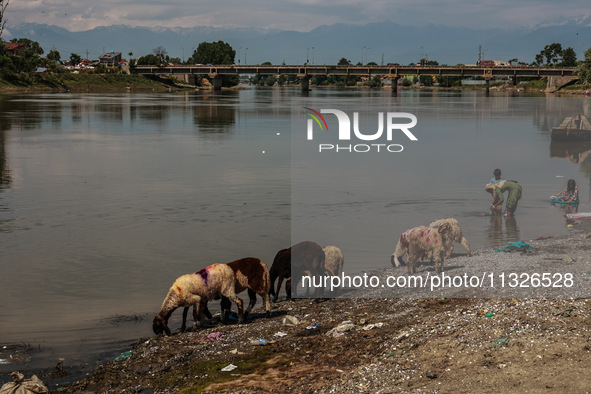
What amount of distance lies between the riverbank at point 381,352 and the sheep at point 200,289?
0.53 m

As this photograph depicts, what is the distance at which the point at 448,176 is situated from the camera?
3819cm

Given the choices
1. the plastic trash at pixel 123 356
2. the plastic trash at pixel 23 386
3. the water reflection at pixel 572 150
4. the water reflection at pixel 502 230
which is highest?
the water reflection at pixel 572 150

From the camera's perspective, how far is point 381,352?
36.2 feet

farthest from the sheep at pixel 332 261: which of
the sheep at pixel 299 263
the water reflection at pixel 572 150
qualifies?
the water reflection at pixel 572 150

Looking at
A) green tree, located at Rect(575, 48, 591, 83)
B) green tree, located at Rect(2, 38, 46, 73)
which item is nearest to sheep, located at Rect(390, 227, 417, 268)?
green tree, located at Rect(575, 48, 591, 83)

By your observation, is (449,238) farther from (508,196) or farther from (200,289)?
(508,196)

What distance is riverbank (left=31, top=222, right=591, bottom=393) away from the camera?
951 cm

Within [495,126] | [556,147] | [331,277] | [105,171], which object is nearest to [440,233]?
[331,277]

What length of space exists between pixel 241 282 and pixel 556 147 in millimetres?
45140

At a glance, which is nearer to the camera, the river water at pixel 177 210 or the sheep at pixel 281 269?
the sheep at pixel 281 269

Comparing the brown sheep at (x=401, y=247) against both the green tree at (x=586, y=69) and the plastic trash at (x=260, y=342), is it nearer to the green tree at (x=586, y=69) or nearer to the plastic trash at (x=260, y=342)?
→ the plastic trash at (x=260, y=342)

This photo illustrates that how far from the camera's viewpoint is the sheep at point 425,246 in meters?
16.6

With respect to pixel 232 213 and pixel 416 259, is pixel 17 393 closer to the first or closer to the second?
pixel 416 259

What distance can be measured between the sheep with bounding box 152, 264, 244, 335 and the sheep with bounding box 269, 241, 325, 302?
7.27 ft
